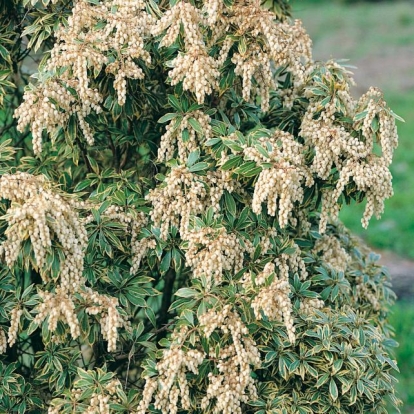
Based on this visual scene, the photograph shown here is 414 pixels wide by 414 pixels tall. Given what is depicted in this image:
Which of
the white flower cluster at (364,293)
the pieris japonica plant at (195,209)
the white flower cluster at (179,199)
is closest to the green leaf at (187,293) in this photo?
the pieris japonica plant at (195,209)

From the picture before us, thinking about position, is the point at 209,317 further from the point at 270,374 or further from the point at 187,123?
the point at 187,123

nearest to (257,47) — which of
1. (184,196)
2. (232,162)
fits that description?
(232,162)

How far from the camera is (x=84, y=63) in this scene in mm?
3449

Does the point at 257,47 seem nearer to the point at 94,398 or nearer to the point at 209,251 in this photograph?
the point at 209,251

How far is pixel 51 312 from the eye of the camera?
11.0 feet

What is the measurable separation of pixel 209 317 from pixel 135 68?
1.22 meters

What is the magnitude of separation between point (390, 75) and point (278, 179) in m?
13.7

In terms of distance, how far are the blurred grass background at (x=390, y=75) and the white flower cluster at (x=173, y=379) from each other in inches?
86.8

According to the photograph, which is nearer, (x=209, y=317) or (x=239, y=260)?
(x=209, y=317)

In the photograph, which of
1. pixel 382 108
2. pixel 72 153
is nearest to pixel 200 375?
pixel 72 153

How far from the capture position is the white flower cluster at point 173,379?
3.50 metres

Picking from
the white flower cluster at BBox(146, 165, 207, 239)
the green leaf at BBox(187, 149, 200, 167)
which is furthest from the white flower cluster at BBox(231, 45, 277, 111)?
the white flower cluster at BBox(146, 165, 207, 239)

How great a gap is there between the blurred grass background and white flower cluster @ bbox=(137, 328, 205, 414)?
2205mm

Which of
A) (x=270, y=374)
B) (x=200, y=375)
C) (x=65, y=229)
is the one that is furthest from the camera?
(x=270, y=374)
